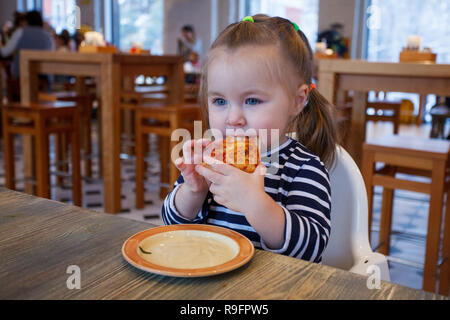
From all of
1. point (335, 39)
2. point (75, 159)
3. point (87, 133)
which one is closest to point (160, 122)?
point (75, 159)

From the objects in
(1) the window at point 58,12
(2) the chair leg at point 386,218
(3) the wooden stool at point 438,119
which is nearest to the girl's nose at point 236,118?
(2) the chair leg at point 386,218

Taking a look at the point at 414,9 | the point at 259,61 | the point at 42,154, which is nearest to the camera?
the point at 259,61

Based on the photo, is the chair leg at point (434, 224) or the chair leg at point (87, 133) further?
the chair leg at point (87, 133)

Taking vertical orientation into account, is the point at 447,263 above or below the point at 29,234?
below

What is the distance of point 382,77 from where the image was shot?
2.27 metres

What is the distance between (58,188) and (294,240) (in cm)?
326

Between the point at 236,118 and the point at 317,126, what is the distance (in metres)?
0.34

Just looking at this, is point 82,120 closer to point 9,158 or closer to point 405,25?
point 9,158

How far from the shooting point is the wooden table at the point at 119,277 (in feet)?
1.63

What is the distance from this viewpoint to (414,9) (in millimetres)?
7770

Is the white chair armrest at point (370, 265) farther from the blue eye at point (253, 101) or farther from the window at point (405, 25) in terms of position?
the window at point (405, 25)

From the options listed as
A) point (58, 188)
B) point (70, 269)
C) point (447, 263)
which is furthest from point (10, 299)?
point (58, 188)

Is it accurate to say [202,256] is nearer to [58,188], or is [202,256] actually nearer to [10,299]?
[10,299]

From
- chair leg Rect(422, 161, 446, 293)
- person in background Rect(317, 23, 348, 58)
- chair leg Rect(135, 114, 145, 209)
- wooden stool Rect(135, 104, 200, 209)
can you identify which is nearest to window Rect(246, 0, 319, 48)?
person in background Rect(317, 23, 348, 58)
